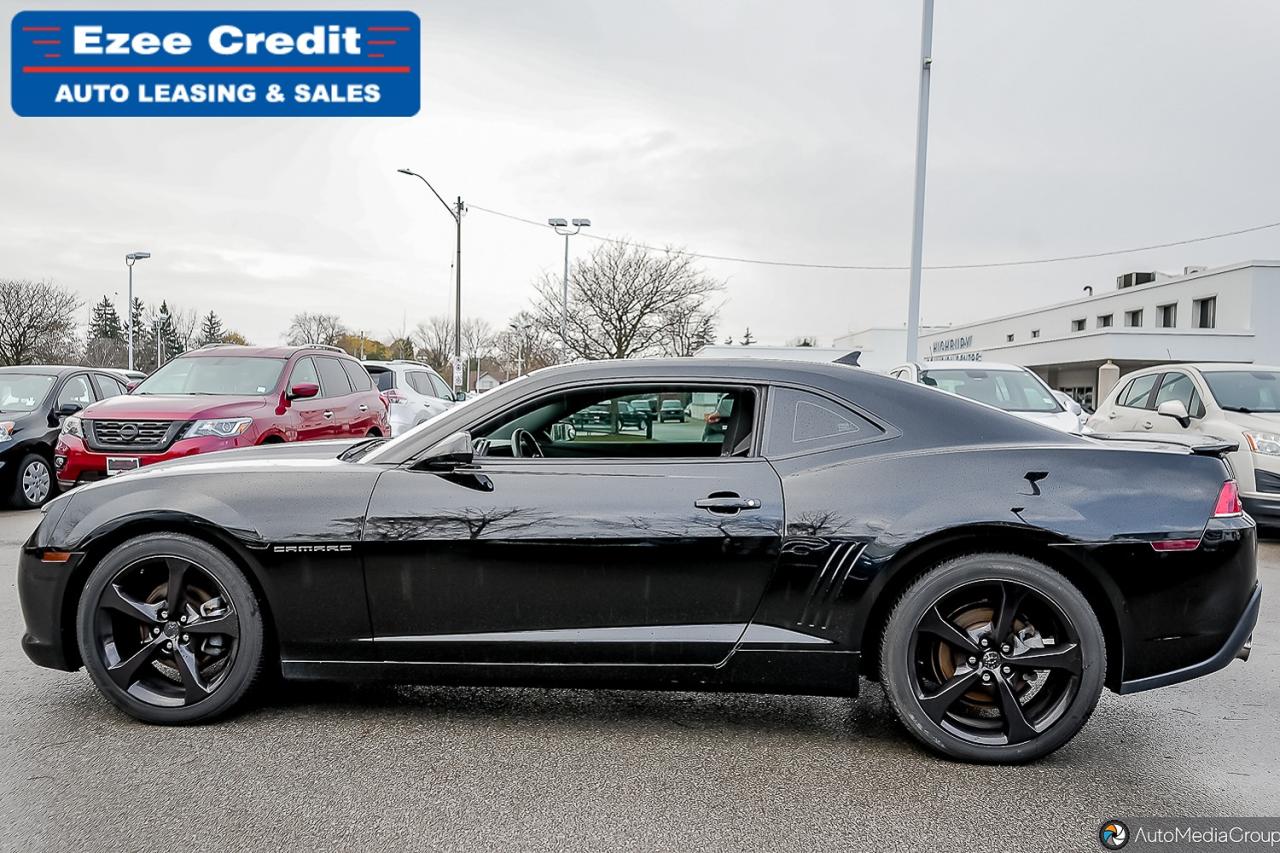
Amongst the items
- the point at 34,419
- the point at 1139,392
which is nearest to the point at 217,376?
the point at 34,419

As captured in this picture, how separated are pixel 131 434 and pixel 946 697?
24.5 feet

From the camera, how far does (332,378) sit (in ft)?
33.5

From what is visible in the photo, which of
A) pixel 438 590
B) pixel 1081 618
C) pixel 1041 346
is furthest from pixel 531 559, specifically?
pixel 1041 346

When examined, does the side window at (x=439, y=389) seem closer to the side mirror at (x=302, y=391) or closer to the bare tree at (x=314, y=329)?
the side mirror at (x=302, y=391)

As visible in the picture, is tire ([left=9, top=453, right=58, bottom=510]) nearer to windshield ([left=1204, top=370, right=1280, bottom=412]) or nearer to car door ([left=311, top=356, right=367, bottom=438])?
car door ([left=311, top=356, right=367, bottom=438])

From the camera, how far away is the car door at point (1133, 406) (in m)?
9.80

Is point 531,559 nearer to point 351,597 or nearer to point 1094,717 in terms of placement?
point 351,597

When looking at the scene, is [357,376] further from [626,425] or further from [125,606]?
[125,606]

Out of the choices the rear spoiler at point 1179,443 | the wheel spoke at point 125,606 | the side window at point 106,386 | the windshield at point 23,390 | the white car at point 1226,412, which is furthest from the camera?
the side window at point 106,386

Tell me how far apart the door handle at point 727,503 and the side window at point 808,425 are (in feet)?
0.75

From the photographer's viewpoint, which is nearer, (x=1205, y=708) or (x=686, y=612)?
(x=686, y=612)

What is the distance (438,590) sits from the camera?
3.31 m

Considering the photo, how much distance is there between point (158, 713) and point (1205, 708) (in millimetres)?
4322

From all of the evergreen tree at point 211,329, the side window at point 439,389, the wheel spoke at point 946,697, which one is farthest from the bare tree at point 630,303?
the evergreen tree at point 211,329
